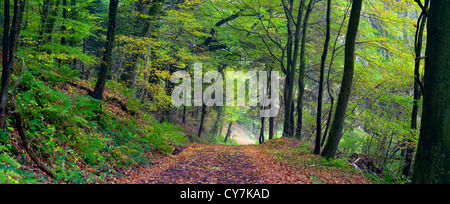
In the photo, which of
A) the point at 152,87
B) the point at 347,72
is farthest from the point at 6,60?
the point at 347,72

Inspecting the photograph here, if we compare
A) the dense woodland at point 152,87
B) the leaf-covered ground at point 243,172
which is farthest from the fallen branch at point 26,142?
the leaf-covered ground at point 243,172

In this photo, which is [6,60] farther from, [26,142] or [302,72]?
[302,72]

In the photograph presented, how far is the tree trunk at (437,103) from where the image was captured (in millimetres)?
4215

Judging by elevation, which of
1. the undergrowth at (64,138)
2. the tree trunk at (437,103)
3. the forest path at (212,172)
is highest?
the tree trunk at (437,103)

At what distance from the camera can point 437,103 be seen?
4281 mm

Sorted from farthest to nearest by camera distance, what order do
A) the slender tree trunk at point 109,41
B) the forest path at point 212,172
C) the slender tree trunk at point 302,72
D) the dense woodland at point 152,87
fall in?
the slender tree trunk at point 302,72 → the slender tree trunk at point 109,41 → the forest path at point 212,172 → the dense woodland at point 152,87

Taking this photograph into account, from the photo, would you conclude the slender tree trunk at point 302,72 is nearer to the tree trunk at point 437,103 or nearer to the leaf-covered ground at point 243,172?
the leaf-covered ground at point 243,172

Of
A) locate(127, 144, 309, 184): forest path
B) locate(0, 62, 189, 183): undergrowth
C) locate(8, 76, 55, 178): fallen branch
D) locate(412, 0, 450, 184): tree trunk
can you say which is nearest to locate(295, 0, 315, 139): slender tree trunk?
locate(127, 144, 309, 184): forest path

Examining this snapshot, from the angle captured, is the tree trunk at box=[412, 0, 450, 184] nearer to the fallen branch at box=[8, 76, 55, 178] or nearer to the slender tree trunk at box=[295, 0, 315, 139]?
the fallen branch at box=[8, 76, 55, 178]

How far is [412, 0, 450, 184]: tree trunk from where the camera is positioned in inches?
166

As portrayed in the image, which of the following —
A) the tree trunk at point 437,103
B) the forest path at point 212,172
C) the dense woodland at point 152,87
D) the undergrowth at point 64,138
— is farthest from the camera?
the forest path at point 212,172
